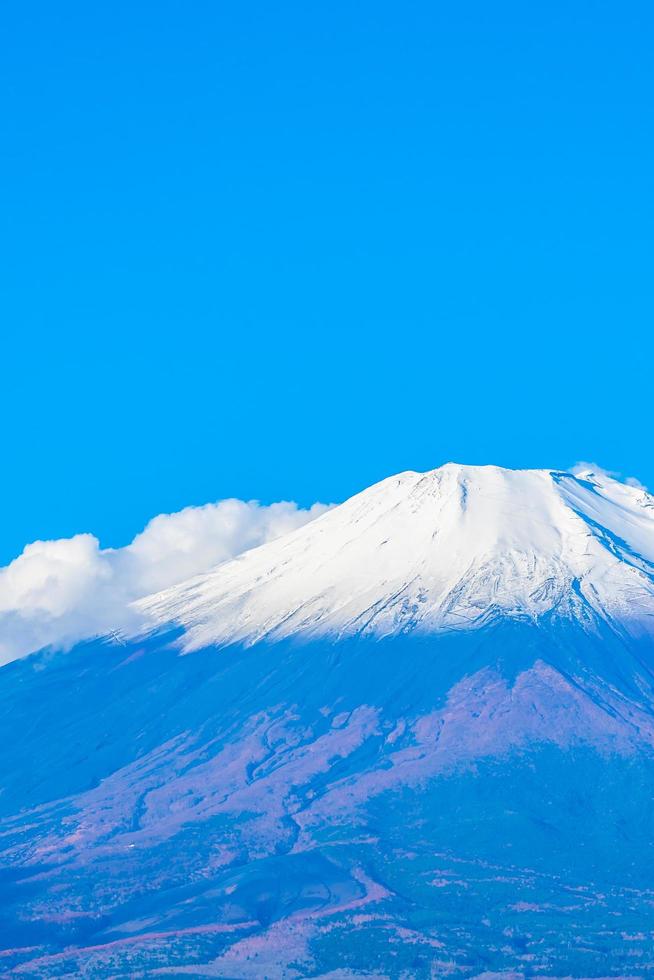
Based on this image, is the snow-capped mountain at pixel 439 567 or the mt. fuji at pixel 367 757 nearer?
the mt. fuji at pixel 367 757

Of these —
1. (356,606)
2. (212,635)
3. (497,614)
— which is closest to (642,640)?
(497,614)

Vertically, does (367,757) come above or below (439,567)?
below

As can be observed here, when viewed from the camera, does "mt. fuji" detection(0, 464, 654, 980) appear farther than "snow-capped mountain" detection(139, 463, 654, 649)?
No

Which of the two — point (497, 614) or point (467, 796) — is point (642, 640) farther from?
point (467, 796)

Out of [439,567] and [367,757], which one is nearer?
[367,757]
